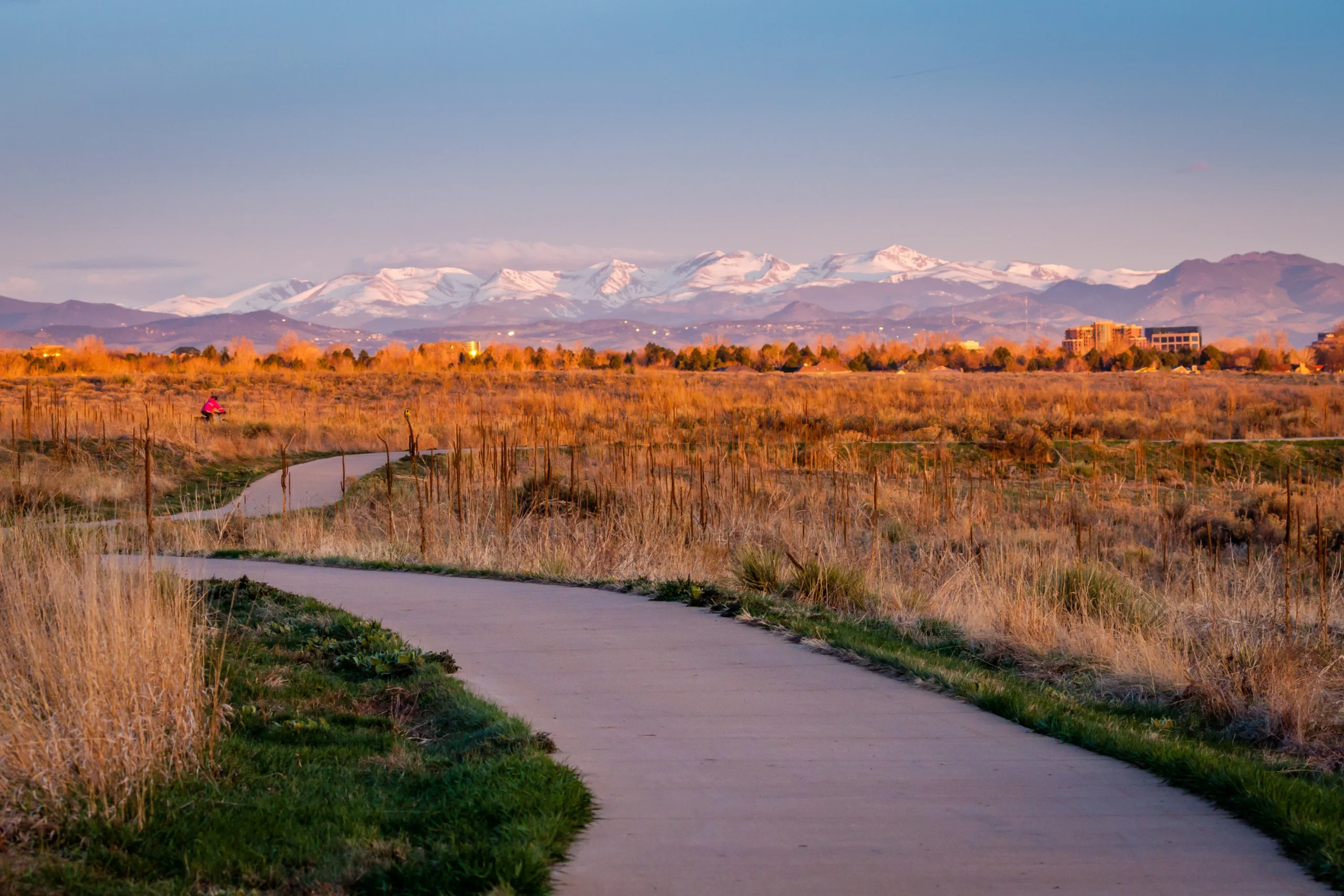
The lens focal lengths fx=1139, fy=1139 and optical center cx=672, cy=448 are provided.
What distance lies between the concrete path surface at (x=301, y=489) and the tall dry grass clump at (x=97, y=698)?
8823 mm

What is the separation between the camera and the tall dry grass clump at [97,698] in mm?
4781

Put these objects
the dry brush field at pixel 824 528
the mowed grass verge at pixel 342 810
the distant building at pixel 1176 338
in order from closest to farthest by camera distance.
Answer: the mowed grass verge at pixel 342 810
the dry brush field at pixel 824 528
the distant building at pixel 1176 338

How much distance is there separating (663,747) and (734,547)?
7.45 m

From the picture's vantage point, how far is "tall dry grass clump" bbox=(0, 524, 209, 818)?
4781mm

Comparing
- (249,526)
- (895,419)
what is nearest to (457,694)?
(249,526)

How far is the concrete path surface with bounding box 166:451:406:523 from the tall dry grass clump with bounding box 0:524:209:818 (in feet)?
28.9

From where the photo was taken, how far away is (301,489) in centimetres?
2197

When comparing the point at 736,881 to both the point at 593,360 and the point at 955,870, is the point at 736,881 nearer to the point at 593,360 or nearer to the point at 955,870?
the point at 955,870

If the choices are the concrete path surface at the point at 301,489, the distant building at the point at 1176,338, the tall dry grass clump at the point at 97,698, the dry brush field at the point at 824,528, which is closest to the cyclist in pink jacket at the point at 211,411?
the dry brush field at the point at 824,528

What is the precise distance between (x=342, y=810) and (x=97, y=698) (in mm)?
1259

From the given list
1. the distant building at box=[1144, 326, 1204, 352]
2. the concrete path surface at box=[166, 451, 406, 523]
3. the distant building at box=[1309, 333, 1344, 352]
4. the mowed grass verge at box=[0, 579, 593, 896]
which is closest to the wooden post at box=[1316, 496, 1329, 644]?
the mowed grass verge at box=[0, 579, 593, 896]

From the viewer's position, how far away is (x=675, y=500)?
48.4 ft

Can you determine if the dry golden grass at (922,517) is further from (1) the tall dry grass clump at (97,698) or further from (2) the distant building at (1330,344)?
(2) the distant building at (1330,344)

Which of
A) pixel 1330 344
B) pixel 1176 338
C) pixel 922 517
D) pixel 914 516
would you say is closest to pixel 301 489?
pixel 914 516
